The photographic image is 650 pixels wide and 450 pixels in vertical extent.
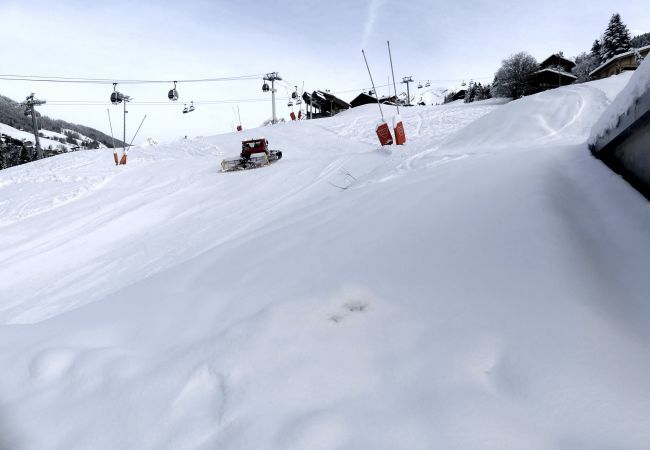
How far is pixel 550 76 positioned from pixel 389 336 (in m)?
55.1

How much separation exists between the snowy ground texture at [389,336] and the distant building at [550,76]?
158ft

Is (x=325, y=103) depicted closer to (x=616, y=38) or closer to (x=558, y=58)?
(x=558, y=58)

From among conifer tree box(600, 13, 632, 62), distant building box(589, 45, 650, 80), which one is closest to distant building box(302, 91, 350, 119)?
distant building box(589, 45, 650, 80)

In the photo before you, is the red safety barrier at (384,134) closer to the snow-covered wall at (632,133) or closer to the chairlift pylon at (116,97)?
the snow-covered wall at (632,133)

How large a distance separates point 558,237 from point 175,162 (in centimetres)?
1809

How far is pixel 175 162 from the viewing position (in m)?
18.3

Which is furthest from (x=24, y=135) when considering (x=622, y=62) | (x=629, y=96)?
(x=629, y=96)

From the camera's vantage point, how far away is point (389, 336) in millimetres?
2104

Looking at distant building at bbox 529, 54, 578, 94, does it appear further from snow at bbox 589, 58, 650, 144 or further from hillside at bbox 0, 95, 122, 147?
hillside at bbox 0, 95, 122, 147

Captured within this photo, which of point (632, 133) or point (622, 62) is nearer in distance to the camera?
point (632, 133)

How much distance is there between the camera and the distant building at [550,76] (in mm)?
44981

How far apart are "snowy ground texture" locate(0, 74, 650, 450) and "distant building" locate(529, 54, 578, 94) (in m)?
48.1

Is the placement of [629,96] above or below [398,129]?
below

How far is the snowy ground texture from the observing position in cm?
159
